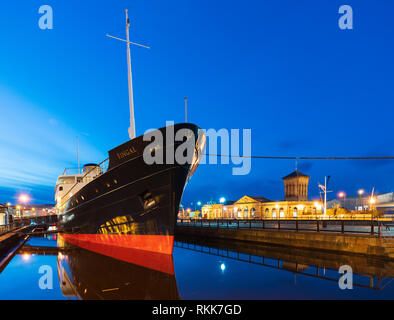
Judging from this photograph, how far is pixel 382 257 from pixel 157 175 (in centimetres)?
1042

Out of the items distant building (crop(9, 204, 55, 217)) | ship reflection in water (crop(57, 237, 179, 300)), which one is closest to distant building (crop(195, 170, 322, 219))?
distant building (crop(9, 204, 55, 217))

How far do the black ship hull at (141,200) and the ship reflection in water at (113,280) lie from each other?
0.47 metres

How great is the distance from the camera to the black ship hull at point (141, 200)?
33.2ft

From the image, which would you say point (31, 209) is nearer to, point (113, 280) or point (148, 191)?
point (148, 191)

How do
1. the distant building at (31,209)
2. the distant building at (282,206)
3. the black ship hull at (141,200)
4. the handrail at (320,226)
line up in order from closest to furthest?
the black ship hull at (141,200) → the handrail at (320,226) → the distant building at (282,206) → the distant building at (31,209)

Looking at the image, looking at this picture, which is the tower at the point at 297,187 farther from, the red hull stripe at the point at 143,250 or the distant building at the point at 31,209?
the red hull stripe at the point at 143,250

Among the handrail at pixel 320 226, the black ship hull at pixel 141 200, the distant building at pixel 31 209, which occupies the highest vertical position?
the black ship hull at pixel 141 200

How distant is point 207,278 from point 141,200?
13.8ft

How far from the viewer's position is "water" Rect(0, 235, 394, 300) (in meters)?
6.82

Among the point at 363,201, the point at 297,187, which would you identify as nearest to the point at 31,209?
the point at 297,187

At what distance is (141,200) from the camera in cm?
1057

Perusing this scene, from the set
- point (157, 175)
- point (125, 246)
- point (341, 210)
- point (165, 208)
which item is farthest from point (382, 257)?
point (341, 210)

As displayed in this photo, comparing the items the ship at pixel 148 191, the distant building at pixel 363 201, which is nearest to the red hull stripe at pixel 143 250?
the ship at pixel 148 191

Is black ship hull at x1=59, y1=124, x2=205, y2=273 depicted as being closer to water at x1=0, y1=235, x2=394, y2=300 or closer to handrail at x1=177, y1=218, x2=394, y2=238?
water at x1=0, y1=235, x2=394, y2=300
